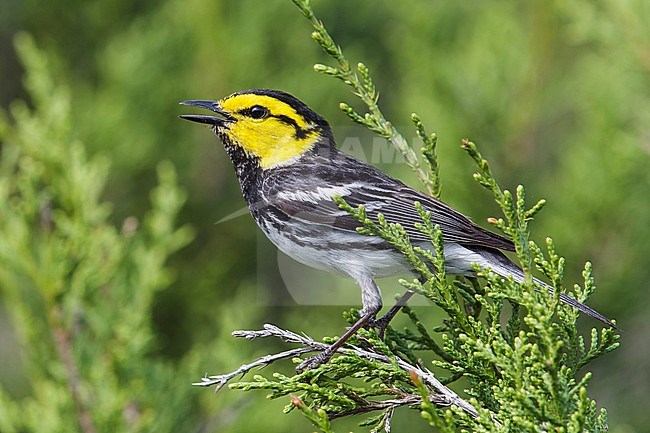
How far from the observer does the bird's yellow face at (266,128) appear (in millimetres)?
3373

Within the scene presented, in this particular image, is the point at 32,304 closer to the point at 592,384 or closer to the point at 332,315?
the point at 332,315

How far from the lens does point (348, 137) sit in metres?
4.79

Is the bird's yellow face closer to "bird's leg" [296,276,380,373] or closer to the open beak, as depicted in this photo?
the open beak

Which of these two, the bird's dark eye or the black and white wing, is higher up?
the bird's dark eye


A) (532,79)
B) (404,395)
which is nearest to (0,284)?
(404,395)

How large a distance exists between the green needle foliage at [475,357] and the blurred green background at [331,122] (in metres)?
1.69

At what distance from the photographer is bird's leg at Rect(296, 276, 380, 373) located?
2650 mm

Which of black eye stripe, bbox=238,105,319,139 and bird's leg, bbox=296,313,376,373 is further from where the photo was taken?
black eye stripe, bbox=238,105,319,139

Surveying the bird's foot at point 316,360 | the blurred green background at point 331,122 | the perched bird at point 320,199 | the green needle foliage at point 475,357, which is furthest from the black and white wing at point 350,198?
the blurred green background at point 331,122

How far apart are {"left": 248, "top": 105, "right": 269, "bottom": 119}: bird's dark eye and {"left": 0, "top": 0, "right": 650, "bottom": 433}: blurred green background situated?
115 centimetres

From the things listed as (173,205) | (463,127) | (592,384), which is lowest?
(592,384)

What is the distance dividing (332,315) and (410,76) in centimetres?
152

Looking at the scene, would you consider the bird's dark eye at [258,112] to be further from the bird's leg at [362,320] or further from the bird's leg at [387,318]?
the bird's leg at [387,318]

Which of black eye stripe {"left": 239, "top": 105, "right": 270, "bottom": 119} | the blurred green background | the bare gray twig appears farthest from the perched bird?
the blurred green background
